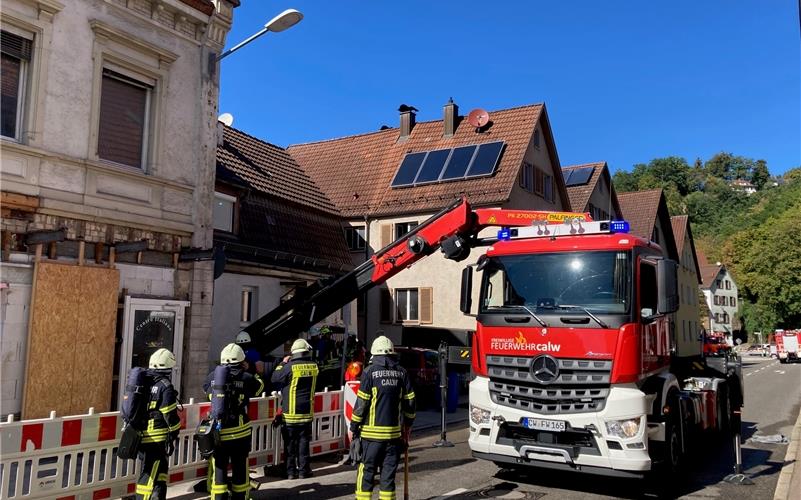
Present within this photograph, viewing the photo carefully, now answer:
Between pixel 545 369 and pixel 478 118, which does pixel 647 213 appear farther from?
pixel 545 369

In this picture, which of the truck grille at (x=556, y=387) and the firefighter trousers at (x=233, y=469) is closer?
the firefighter trousers at (x=233, y=469)

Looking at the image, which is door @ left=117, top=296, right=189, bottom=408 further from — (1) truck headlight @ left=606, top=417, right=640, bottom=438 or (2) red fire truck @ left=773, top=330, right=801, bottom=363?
(2) red fire truck @ left=773, top=330, right=801, bottom=363

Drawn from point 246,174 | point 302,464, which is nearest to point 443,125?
point 246,174

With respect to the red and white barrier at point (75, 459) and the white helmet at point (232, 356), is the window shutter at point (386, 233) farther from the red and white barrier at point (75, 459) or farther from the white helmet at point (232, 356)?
the white helmet at point (232, 356)

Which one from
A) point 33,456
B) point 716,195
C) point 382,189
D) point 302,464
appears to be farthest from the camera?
point 716,195

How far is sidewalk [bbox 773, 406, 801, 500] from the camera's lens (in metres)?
7.35

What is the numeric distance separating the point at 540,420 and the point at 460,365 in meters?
11.0

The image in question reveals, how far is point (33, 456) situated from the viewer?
5891mm

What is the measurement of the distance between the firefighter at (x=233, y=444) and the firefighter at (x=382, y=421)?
3.78 feet

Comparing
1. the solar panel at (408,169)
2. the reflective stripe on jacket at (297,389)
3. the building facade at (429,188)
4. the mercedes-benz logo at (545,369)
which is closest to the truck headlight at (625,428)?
the mercedes-benz logo at (545,369)

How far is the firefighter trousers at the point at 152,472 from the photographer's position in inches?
236

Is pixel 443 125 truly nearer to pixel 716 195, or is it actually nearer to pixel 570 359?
pixel 570 359

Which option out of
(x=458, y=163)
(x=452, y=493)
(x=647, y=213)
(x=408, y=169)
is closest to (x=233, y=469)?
(x=452, y=493)

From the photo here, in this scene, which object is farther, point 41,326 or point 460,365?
point 460,365
